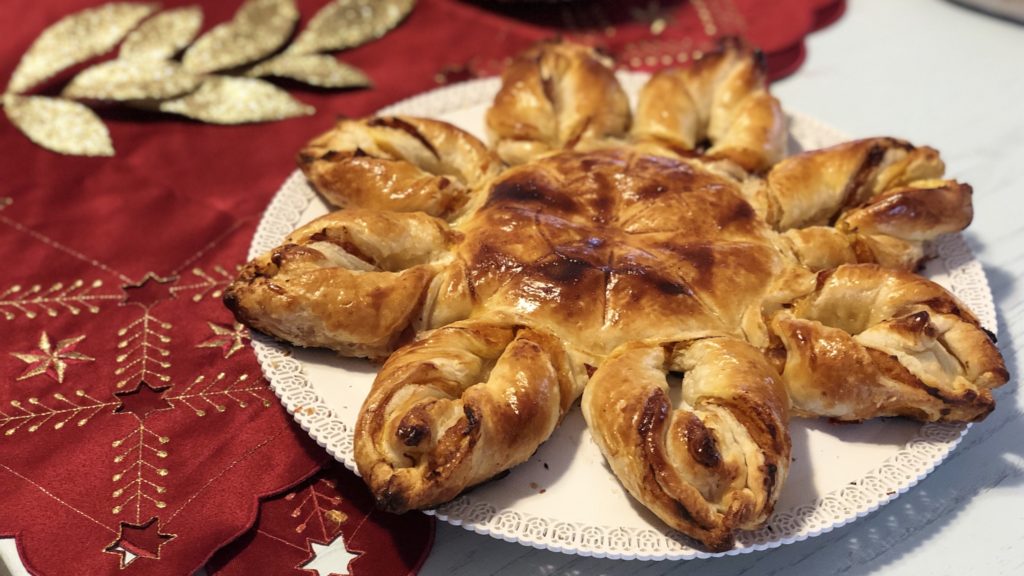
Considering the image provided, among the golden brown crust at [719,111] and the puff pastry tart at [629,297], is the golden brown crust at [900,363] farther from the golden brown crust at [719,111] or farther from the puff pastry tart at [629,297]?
the golden brown crust at [719,111]

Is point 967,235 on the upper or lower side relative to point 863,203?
lower

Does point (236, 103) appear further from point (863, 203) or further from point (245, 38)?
point (863, 203)

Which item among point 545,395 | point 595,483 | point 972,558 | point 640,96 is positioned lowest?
point 972,558

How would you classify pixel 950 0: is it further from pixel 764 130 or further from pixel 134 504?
pixel 134 504

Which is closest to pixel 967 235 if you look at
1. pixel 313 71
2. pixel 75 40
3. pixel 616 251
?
pixel 616 251

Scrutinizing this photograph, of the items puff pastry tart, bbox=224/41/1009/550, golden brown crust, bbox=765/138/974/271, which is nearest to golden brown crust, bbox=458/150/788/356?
puff pastry tart, bbox=224/41/1009/550

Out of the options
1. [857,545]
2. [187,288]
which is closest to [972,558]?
[857,545]

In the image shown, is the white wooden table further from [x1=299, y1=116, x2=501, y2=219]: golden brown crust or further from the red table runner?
[x1=299, y1=116, x2=501, y2=219]: golden brown crust
